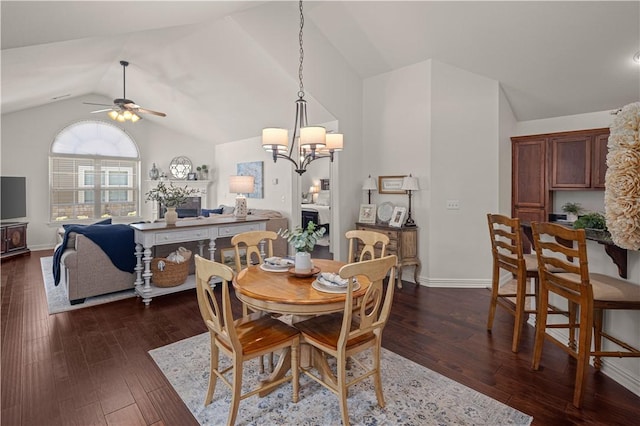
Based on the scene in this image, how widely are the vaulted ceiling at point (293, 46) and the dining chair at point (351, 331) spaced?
8.82ft

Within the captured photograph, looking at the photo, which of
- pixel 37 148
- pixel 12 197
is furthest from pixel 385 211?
pixel 37 148

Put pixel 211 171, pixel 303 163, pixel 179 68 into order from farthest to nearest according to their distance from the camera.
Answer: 1. pixel 211 171
2. pixel 179 68
3. pixel 303 163

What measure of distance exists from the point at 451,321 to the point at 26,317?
14.5 ft

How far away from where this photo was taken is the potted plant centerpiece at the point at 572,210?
4684 millimetres

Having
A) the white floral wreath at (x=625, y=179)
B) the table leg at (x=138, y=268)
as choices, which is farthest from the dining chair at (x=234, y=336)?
the table leg at (x=138, y=268)

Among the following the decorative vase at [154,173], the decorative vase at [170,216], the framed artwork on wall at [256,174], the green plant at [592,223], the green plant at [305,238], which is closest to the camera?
the green plant at [305,238]

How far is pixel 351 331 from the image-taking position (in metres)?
2.01

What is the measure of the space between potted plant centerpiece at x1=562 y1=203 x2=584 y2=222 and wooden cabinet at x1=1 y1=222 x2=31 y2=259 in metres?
9.53

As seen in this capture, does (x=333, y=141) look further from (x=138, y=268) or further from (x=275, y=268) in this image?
(x=138, y=268)

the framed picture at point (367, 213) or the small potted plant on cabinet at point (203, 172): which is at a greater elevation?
the small potted plant on cabinet at point (203, 172)

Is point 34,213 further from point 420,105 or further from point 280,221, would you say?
point 420,105

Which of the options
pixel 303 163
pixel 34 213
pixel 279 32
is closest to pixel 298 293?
pixel 303 163

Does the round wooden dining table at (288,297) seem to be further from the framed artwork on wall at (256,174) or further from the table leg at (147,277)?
the framed artwork on wall at (256,174)

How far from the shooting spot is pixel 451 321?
3.35 meters
